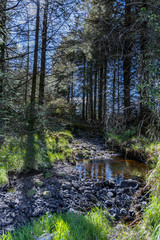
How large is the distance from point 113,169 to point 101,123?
323 cm

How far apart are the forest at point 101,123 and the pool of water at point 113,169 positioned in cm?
3

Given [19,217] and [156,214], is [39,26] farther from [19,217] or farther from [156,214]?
[156,214]

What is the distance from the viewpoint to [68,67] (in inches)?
256

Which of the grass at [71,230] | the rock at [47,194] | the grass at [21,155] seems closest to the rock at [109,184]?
the rock at [47,194]

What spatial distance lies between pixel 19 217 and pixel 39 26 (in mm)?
6047

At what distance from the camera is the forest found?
235cm

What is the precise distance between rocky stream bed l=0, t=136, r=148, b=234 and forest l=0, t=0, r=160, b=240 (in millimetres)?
19

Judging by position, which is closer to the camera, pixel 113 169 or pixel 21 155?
pixel 21 155

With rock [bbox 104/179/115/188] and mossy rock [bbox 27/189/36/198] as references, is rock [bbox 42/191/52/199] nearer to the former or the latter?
mossy rock [bbox 27/189/36/198]

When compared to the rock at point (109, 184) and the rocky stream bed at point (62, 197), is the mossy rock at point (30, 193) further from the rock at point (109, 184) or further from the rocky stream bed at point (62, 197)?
the rock at point (109, 184)

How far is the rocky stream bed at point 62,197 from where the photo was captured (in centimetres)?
284

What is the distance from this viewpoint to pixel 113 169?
583 centimetres

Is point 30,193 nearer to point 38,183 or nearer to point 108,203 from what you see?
point 38,183

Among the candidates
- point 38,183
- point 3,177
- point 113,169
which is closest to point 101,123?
point 38,183
